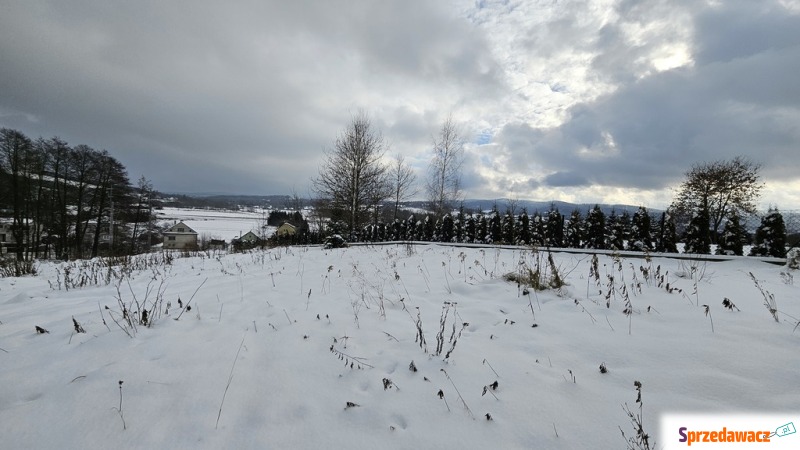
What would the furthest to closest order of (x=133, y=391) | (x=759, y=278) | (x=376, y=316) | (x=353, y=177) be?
(x=353, y=177) → (x=759, y=278) → (x=376, y=316) → (x=133, y=391)

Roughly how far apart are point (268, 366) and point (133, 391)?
813 mm

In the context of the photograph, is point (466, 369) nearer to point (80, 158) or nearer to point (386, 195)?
point (386, 195)

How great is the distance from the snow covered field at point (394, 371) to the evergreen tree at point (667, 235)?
1152 centimetres

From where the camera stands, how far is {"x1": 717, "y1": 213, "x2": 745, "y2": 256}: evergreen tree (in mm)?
10234

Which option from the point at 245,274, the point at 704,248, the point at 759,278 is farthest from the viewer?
the point at 704,248

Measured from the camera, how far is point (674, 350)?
228cm

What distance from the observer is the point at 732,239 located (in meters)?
10.5

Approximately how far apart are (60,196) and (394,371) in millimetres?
33327

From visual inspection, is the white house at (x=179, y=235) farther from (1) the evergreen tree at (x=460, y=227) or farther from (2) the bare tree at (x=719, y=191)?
(2) the bare tree at (x=719, y=191)

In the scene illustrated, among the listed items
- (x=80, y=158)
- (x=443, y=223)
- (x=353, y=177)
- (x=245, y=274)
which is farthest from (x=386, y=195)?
(x=80, y=158)

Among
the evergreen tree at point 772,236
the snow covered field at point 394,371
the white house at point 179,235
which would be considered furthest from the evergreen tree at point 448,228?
the white house at point 179,235

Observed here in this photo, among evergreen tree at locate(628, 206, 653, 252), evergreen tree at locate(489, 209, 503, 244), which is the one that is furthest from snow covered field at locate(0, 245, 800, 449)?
evergreen tree at locate(489, 209, 503, 244)

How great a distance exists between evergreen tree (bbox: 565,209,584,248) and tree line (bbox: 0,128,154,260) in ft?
91.9

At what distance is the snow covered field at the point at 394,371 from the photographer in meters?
1.61
